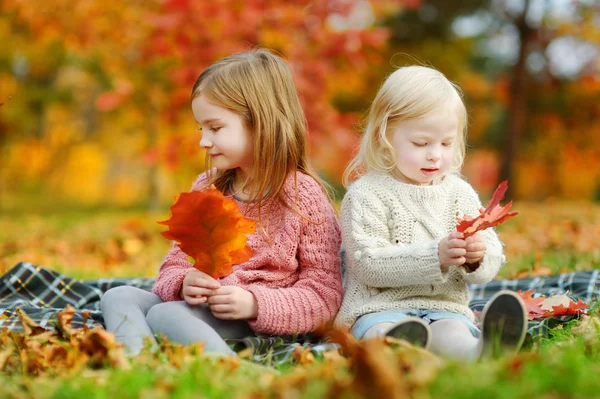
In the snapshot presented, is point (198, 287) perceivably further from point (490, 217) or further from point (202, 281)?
point (490, 217)

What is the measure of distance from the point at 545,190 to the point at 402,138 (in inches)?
615

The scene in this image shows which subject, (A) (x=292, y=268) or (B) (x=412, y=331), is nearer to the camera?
(B) (x=412, y=331)

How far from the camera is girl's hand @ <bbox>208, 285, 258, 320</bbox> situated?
7.70 feet

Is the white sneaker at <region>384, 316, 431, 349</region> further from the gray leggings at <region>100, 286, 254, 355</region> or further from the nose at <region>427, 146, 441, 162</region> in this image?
the nose at <region>427, 146, 441, 162</region>

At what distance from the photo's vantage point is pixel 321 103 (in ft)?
25.1

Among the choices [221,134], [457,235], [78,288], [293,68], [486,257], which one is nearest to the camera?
[457,235]

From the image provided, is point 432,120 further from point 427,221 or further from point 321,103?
point 321,103

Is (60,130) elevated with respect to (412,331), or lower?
elevated

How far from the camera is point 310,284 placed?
2562 millimetres

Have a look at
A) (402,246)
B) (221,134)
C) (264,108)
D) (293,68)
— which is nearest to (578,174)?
(293,68)

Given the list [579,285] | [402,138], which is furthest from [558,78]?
[402,138]

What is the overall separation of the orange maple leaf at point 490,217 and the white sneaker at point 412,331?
425 millimetres

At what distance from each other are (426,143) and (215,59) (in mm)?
4632

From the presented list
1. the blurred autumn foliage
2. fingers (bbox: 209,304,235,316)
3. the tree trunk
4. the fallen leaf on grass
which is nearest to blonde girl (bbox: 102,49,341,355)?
fingers (bbox: 209,304,235,316)
